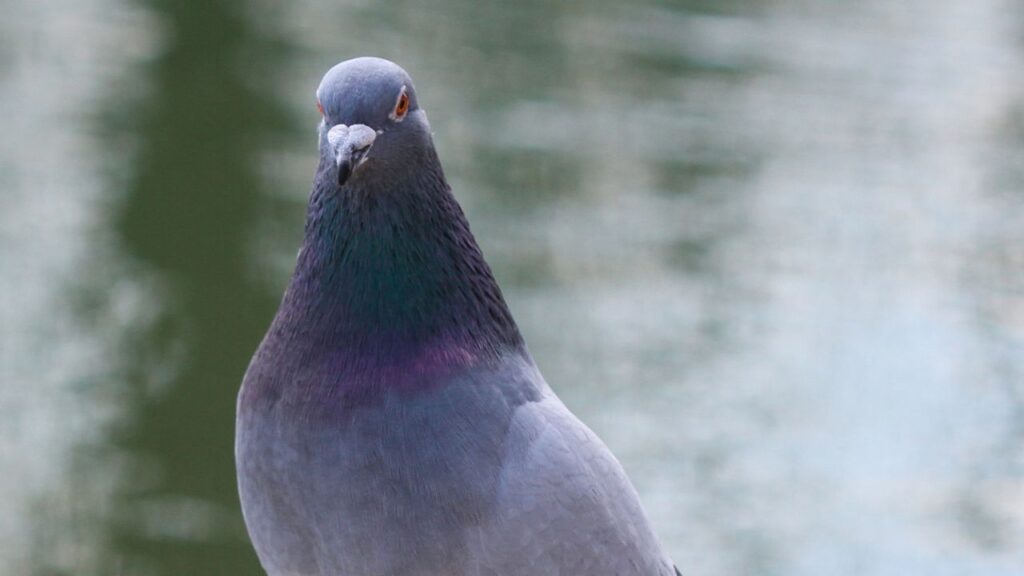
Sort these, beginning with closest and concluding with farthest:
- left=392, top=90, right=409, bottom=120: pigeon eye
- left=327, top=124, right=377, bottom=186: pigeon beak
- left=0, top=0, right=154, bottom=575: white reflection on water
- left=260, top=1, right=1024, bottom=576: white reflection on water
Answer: left=327, top=124, right=377, bottom=186: pigeon beak < left=392, top=90, right=409, bottom=120: pigeon eye < left=0, top=0, right=154, bottom=575: white reflection on water < left=260, top=1, right=1024, bottom=576: white reflection on water

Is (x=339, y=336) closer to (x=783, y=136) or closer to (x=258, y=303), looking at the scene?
(x=258, y=303)

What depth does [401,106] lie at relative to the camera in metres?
3.87

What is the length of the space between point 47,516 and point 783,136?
10377mm

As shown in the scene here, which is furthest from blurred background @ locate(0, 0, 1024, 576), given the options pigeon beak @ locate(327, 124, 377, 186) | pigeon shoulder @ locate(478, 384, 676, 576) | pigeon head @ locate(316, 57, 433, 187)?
pigeon beak @ locate(327, 124, 377, 186)

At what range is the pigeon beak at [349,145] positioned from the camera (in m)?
3.66

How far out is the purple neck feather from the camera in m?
3.94

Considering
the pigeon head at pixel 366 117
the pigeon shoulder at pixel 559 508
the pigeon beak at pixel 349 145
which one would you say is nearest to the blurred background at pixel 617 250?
the pigeon shoulder at pixel 559 508

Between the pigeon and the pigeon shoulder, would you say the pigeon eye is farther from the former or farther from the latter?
the pigeon shoulder

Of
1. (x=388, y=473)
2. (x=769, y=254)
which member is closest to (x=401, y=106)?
(x=388, y=473)

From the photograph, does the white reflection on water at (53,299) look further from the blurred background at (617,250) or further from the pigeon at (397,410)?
the pigeon at (397,410)

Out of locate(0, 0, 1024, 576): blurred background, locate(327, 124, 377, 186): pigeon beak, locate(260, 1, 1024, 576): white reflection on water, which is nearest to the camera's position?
locate(327, 124, 377, 186): pigeon beak

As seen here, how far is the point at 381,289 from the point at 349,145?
452 millimetres

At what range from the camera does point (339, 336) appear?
3.95 meters

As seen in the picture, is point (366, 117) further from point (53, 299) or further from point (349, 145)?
point (53, 299)
